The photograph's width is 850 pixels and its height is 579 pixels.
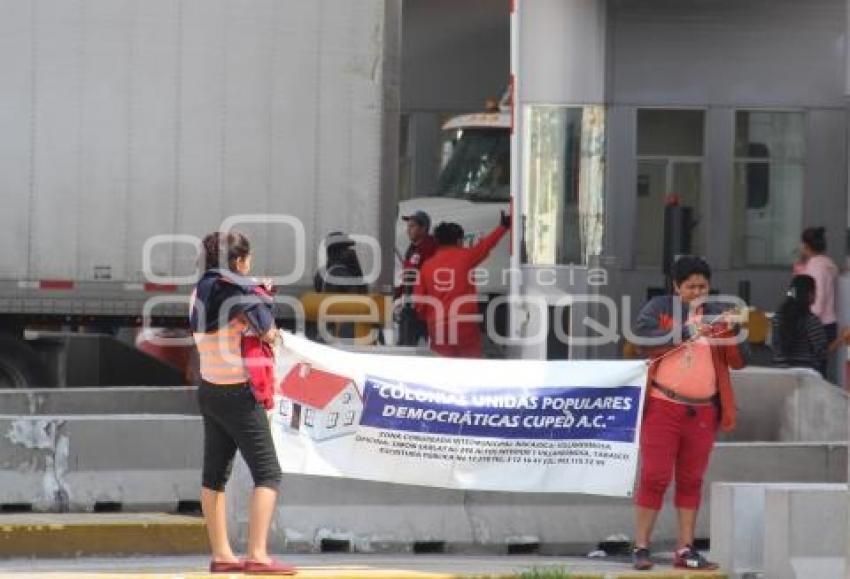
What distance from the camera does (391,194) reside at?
58.3 feet

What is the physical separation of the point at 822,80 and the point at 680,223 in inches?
91.1

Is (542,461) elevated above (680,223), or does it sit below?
below

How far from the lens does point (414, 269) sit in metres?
19.9

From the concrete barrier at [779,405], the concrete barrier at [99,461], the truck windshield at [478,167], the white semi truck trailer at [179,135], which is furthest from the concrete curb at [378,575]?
the truck windshield at [478,167]

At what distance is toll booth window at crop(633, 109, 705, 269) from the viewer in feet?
69.2

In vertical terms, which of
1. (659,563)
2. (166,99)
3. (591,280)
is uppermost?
(166,99)

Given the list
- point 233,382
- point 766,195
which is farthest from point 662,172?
point 233,382

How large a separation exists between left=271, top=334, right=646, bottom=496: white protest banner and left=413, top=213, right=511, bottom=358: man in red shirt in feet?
18.8

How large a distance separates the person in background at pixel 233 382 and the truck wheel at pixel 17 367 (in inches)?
312

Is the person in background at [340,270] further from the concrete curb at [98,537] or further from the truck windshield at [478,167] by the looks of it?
the truck windshield at [478,167]

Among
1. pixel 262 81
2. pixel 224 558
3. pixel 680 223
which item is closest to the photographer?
pixel 224 558

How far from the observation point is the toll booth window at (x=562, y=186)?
1848 cm

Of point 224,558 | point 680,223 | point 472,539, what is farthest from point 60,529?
point 680,223

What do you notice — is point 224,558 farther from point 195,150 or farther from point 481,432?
point 195,150
